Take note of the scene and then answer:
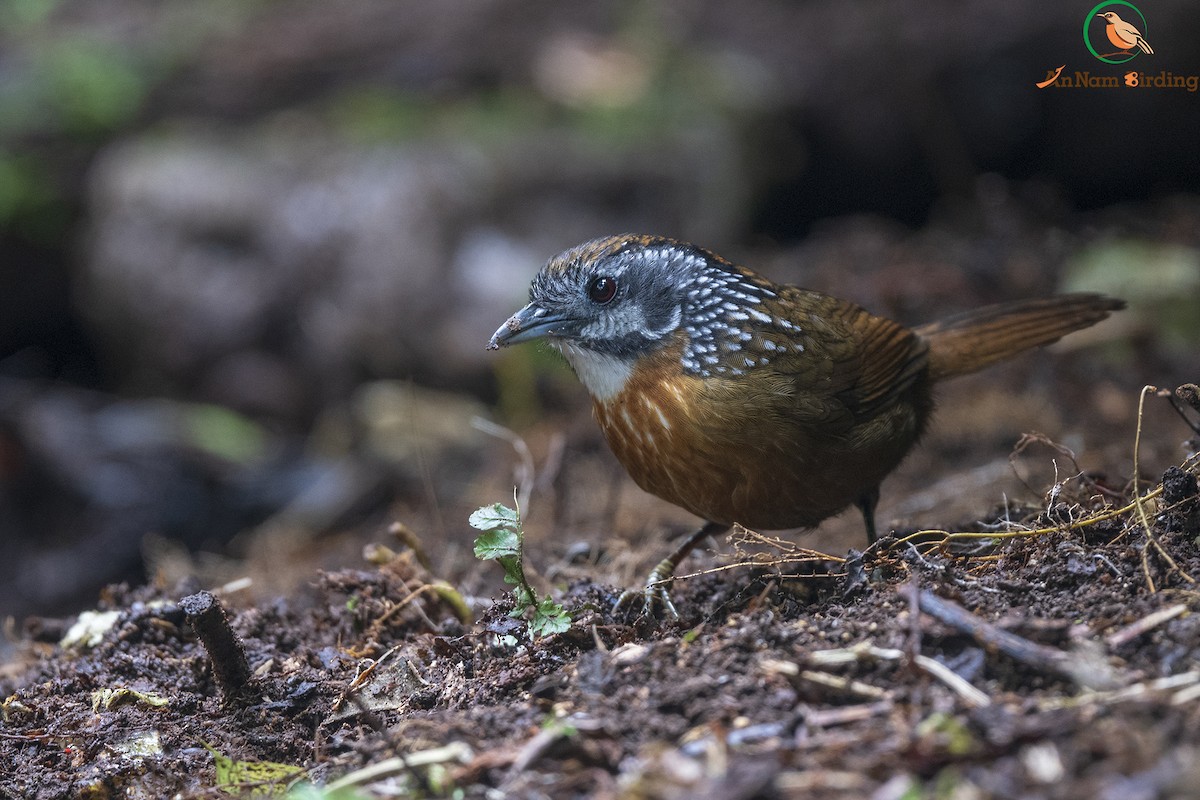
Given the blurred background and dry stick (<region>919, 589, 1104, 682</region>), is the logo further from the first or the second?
dry stick (<region>919, 589, 1104, 682</region>)

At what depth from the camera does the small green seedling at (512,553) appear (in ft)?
10.8

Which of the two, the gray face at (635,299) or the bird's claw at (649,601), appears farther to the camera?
the gray face at (635,299)

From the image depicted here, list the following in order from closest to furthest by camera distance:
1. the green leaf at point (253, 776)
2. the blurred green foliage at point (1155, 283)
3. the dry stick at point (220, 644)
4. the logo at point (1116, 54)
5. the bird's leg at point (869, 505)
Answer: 1. the green leaf at point (253, 776)
2. the dry stick at point (220, 644)
3. the bird's leg at point (869, 505)
4. the blurred green foliage at point (1155, 283)
5. the logo at point (1116, 54)

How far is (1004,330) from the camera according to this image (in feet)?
15.7

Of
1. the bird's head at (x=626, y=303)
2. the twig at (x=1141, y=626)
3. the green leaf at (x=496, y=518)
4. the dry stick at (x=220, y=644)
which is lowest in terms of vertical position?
the twig at (x=1141, y=626)

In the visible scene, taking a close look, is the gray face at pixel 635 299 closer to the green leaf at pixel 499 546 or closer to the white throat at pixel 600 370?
the white throat at pixel 600 370

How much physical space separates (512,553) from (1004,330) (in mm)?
2613

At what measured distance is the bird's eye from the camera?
13.4 feet

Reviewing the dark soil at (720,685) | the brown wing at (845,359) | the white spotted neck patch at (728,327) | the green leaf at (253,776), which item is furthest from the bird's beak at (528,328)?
the green leaf at (253,776)

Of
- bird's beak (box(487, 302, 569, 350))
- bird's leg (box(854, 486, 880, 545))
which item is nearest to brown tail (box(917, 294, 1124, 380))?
bird's leg (box(854, 486, 880, 545))

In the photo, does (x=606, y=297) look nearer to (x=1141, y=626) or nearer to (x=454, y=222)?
(x=1141, y=626)

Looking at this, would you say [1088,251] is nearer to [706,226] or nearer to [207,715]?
[706,226]

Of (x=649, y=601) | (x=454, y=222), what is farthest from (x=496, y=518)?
(x=454, y=222)

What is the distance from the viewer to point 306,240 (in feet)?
27.2
